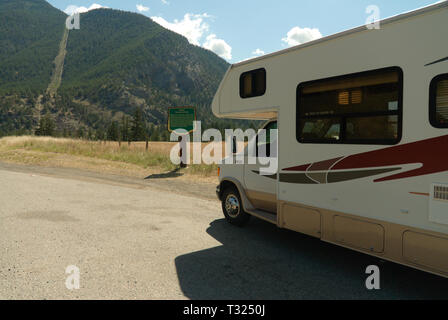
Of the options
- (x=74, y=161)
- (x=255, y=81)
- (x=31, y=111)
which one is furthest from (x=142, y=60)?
(x=255, y=81)

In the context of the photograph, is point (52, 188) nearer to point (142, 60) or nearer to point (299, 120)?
point (299, 120)

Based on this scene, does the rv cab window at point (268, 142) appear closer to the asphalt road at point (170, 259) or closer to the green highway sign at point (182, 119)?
the asphalt road at point (170, 259)

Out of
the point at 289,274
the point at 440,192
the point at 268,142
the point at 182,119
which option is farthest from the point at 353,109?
the point at 182,119

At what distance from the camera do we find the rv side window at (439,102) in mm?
3215

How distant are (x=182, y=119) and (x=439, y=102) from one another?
1279 centimetres

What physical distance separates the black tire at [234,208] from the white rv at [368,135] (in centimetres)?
102

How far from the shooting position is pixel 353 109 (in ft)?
13.2

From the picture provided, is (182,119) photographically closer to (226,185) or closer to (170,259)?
(226,185)

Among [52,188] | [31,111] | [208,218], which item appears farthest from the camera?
[31,111]

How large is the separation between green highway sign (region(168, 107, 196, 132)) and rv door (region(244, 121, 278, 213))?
31.4ft

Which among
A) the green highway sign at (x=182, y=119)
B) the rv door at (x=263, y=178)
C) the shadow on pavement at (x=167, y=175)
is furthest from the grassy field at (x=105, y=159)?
the rv door at (x=263, y=178)

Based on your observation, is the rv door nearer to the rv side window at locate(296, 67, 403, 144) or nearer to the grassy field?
the rv side window at locate(296, 67, 403, 144)

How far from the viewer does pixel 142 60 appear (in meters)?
200

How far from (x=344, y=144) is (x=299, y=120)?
0.83 metres
